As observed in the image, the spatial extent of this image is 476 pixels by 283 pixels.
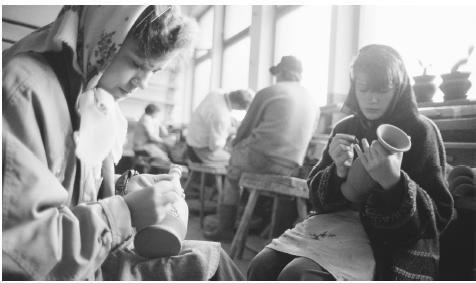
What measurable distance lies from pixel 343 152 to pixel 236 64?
535cm

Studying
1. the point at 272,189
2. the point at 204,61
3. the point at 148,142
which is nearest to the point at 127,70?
the point at 272,189

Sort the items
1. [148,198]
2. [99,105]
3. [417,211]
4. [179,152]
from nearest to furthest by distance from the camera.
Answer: [148,198] < [99,105] < [417,211] < [179,152]

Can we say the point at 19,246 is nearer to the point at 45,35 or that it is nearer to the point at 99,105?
the point at 99,105

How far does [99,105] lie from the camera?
0.87 m

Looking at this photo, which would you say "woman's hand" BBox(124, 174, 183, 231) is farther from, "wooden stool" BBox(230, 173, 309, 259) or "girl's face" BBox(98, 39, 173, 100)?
"wooden stool" BBox(230, 173, 309, 259)

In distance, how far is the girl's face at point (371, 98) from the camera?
1235mm

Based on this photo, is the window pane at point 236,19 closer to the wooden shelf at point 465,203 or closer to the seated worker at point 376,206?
the seated worker at point 376,206

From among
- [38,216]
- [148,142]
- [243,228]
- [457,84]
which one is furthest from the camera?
[148,142]

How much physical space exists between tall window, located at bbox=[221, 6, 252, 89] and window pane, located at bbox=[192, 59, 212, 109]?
2.98 ft

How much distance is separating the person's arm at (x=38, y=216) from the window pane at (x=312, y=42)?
318 centimetres

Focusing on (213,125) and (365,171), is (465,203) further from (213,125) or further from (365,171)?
(213,125)

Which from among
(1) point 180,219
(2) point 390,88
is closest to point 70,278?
(1) point 180,219

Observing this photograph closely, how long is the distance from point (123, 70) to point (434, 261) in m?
1.13

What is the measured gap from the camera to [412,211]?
0.99 metres
